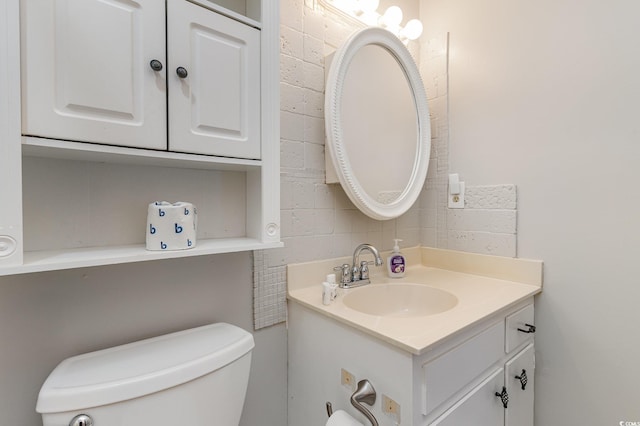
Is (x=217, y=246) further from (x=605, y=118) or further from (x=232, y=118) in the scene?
(x=605, y=118)

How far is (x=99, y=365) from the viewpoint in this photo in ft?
2.26

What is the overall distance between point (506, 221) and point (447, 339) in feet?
2.46

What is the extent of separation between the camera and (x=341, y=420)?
2.59 feet

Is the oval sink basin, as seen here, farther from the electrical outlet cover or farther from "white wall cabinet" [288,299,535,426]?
the electrical outlet cover

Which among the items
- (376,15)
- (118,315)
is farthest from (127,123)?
(376,15)

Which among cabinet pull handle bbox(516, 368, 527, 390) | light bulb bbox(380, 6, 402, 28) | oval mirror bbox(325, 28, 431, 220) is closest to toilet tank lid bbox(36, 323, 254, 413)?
oval mirror bbox(325, 28, 431, 220)

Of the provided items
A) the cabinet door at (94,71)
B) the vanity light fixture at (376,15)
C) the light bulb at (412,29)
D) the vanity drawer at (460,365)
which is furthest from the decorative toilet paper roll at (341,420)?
the light bulb at (412,29)

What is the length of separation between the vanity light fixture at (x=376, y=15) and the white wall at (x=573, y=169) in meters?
0.29

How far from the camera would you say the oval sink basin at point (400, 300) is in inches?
44.4

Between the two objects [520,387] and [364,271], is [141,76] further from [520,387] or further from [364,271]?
[520,387]

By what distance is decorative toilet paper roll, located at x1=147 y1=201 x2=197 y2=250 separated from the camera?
724 millimetres

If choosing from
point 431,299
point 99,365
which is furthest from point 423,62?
point 99,365

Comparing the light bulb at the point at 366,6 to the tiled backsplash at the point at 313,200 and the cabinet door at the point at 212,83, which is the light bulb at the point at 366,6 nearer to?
the tiled backsplash at the point at 313,200

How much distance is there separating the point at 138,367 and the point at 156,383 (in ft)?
0.22
